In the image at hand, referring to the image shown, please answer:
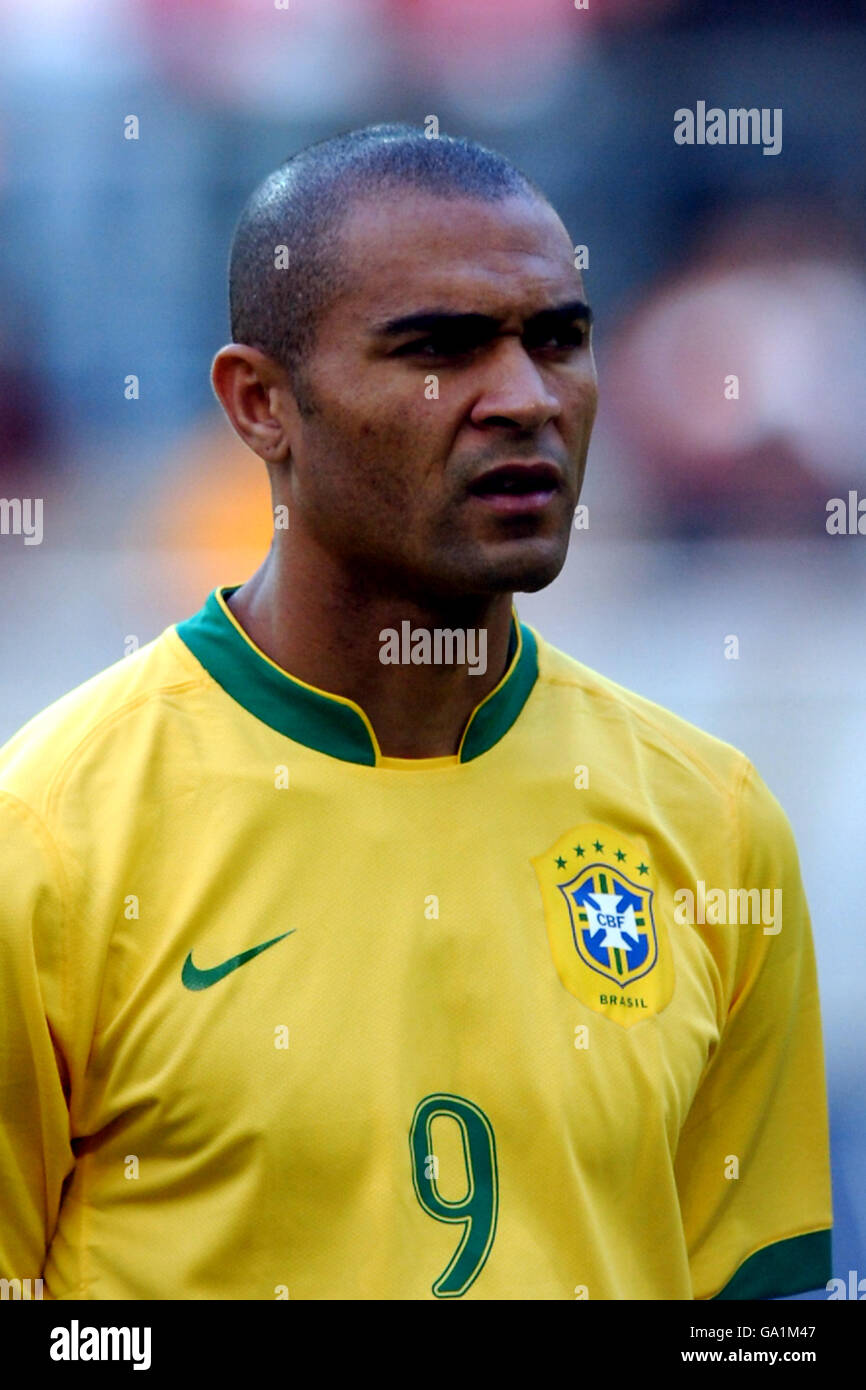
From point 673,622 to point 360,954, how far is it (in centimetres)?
365

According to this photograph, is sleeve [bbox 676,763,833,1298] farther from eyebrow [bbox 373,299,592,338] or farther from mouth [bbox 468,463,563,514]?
eyebrow [bbox 373,299,592,338]

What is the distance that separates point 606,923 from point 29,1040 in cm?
67

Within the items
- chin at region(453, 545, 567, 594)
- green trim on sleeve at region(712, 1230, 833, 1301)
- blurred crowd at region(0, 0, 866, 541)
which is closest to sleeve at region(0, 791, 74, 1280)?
chin at region(453, 545, 567, 594)

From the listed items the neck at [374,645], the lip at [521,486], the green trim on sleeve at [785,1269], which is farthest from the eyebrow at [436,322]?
the green trim on sleeve at [785,1269]

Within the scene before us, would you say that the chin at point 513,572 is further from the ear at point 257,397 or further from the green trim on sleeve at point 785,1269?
the green trim on sleeve at point 785,1269

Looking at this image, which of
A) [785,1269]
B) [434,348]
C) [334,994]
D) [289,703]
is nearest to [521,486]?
[434,348]

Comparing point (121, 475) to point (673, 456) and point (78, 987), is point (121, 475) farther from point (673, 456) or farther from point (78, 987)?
point (78, 987)

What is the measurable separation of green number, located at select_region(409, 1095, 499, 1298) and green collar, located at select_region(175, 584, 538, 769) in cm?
40

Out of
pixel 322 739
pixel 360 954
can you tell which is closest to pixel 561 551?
pixel 322 739

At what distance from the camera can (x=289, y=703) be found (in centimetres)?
196

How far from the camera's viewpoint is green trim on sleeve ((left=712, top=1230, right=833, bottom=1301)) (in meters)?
2.22

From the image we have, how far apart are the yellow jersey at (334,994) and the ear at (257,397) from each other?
7.7 inches

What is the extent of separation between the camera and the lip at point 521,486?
1.88m

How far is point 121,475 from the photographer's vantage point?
17.3ft
